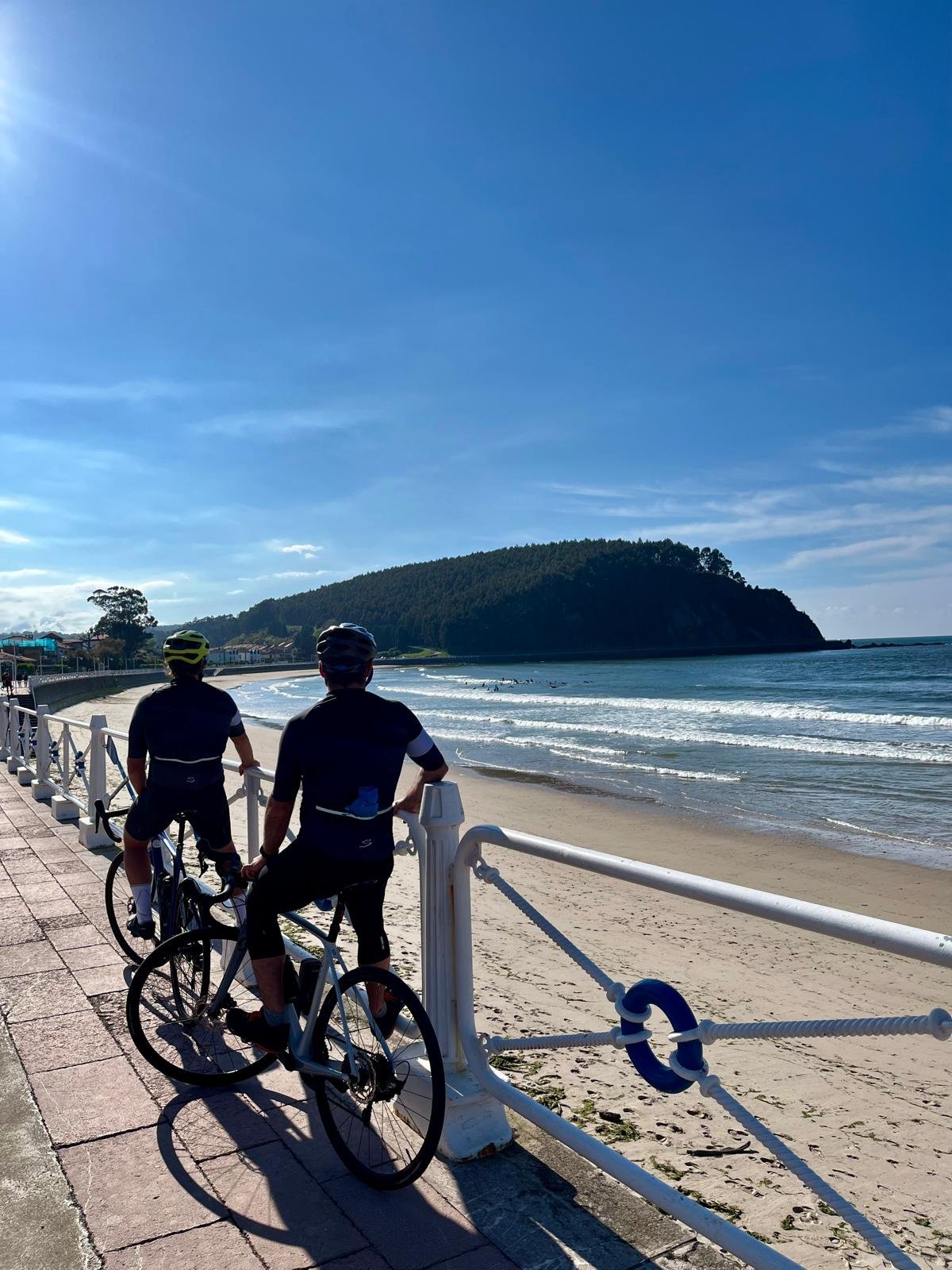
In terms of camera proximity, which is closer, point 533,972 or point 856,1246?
point 856,1246

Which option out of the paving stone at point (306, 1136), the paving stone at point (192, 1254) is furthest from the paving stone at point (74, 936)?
the paving stone at point (192, 1254)

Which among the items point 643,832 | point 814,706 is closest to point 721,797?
point 643,832

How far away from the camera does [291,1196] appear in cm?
244

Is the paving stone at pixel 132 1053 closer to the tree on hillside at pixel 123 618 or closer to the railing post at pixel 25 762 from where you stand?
the railing post at pixel 25 762

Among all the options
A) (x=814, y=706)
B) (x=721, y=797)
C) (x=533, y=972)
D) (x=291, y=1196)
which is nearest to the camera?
(x=291, y=1196)

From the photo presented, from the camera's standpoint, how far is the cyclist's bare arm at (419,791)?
2.80 m

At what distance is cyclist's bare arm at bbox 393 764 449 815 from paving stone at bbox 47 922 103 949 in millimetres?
2910

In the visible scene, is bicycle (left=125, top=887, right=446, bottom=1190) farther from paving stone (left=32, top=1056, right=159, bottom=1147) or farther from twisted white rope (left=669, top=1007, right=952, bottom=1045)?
twisted white rope (left=669, top=1007, right=952, bottom=1045)

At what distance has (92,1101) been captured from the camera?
9.93 feet

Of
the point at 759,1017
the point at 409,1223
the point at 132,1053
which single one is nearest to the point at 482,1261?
the point at 409,1223

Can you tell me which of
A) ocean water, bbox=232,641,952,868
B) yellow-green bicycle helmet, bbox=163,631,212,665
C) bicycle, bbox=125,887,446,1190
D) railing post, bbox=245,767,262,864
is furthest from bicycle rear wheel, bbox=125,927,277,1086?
ocean water, bbox=232,641,952,868

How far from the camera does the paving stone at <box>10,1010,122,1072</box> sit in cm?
336

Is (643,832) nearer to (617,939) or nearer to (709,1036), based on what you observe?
(617,939)

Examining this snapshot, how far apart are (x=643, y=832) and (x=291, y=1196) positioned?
10686mm
